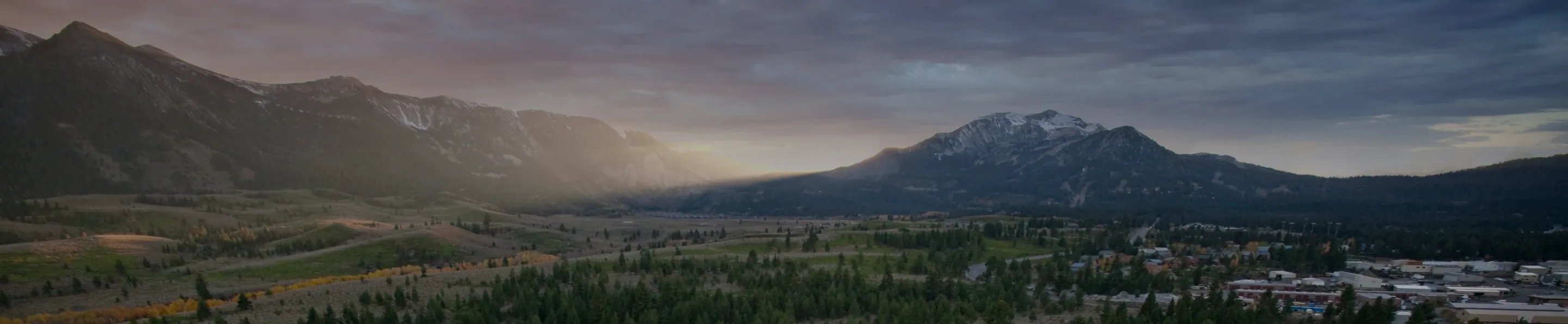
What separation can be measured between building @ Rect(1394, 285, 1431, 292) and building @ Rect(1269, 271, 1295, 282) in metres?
10.3

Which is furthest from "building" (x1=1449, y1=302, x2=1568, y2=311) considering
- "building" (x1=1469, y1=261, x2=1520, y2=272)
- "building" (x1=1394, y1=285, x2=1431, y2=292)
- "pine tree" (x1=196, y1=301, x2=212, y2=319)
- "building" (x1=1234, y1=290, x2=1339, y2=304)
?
"pine tree" (x1=196, y1=301, x2=212, y2=319)

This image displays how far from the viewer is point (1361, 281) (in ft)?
278

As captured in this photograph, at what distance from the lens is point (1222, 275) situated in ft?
301

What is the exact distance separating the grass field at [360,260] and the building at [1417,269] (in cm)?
14473

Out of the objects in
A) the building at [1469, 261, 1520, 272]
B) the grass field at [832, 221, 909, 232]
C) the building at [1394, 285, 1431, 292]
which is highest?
the grass field at [832, 221, 909, 232]

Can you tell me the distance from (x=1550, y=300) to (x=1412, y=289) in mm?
10932

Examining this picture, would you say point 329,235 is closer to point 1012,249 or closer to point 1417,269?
point 1012,249

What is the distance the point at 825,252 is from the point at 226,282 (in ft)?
273

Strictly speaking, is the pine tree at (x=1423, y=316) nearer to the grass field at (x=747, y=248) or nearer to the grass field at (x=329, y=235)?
the grass field at (x=747, y=248)

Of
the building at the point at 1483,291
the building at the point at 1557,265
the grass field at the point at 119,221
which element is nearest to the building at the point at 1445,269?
the building at the point at 1557,265

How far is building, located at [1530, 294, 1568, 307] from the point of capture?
2841 inches

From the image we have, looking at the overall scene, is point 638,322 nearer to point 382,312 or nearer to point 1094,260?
point 382,312

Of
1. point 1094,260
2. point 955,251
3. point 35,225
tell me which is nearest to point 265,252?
point 35,225

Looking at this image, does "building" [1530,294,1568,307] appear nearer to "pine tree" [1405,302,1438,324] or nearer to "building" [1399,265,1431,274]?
"building" [1399,265,1431,274]
